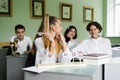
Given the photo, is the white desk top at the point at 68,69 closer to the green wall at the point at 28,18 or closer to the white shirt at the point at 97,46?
the white shirt at the point at 97,46

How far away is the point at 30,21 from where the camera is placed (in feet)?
16.5

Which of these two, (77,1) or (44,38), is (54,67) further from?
(77,1)

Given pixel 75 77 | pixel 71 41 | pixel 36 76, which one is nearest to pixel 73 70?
pixel 75 77

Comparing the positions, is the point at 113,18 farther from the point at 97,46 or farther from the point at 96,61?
the point at 96,61

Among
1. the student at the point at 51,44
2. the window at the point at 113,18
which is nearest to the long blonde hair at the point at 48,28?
the student at the point at 51,44

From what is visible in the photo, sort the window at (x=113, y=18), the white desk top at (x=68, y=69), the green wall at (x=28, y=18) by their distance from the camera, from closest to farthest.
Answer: the white desk top at (x=68, y=69)
the green wall at (x=28, y=18)
the window at (x=113, y=18)

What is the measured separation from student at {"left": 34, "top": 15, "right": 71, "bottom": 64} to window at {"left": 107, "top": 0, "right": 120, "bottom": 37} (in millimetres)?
5751

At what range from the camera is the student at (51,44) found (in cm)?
202

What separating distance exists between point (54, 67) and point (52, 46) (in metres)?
0.31

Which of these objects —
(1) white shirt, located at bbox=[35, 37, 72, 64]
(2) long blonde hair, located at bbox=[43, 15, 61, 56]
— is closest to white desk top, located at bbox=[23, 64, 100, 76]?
(1) white shirt, located at bbox=[35, 37, 72, 64]

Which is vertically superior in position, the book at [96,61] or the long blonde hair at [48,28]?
the long blonde hair at [48,28]

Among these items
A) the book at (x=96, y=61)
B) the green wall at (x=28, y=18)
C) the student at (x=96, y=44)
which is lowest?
the book at (x=96, y=61)

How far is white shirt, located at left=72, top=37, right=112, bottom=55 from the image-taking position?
3.12 metres

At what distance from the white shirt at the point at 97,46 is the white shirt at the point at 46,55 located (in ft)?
3.57
